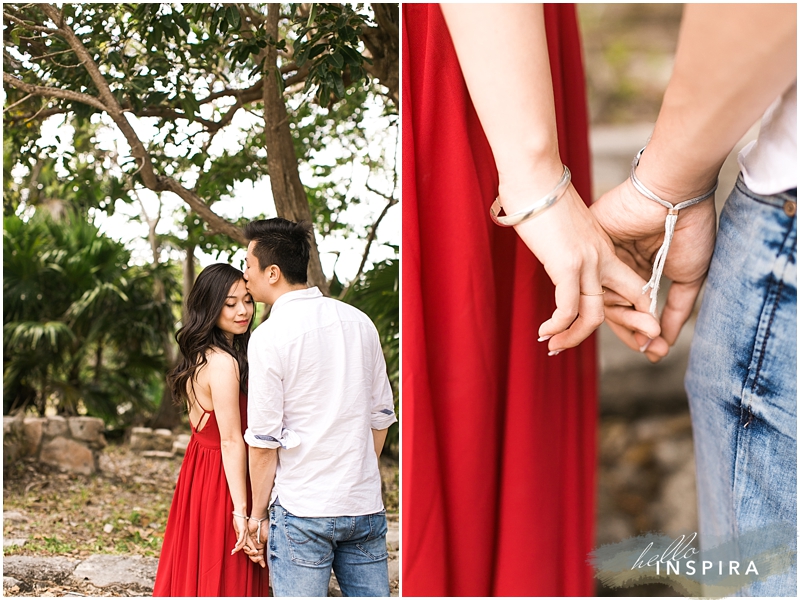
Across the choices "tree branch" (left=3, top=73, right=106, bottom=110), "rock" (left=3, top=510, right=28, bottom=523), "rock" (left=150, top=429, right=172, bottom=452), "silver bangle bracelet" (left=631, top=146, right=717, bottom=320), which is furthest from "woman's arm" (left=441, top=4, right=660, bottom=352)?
"rock" (left=150, top=429, right=172, bottom=452)

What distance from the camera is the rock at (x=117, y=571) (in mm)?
2791

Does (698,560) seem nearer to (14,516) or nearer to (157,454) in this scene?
(14,516)

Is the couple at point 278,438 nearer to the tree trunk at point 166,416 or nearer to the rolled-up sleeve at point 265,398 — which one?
the rolled-up sleeve at point 265,398

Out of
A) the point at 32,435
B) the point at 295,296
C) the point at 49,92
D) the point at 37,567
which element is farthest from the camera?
the point at 32,435

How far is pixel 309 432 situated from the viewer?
1745mm

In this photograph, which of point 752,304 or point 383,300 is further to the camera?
point 383,300

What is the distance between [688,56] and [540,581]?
1.02m

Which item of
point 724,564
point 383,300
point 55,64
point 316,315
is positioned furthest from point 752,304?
point 55,64

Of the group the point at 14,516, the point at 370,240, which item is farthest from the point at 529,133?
the point at 14,516

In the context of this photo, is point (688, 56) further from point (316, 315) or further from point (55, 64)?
point (55, 64)

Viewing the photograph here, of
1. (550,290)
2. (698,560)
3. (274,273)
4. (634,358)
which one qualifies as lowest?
(698,560)

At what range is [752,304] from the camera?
1.08 metres

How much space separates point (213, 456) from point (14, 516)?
2543mm

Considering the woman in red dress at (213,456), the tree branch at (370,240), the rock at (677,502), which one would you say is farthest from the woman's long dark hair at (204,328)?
the rock at (677,502)
